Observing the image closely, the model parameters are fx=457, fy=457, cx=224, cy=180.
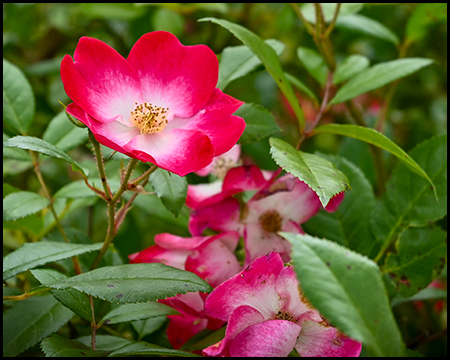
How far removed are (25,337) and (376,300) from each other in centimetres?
41

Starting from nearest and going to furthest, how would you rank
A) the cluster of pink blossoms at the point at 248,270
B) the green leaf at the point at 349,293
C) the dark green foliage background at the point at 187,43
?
the green leaf at the point at 349,293 → the cluster of pink blossoms at the point at 248,270 → the dark green foliage background at the point at 187,43

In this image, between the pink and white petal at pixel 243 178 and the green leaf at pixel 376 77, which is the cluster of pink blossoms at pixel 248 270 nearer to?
the pink and white petal at pixel 243 178

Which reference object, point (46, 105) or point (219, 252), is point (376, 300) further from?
point (46, 105)

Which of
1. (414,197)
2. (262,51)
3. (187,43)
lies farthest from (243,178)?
(187,43)

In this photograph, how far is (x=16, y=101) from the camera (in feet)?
2.35

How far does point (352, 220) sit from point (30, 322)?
0.45m

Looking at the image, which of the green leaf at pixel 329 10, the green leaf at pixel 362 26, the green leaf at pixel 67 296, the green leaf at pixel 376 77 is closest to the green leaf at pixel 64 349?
the green leaf at pixel 67 296

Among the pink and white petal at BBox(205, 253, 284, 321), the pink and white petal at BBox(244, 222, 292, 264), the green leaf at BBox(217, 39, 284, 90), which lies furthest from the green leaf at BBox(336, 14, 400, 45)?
the pink and white petal at BBox(205, 253, 284, 321)

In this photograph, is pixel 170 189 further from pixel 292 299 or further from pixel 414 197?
pixel 414 197

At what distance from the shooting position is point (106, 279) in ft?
1.48

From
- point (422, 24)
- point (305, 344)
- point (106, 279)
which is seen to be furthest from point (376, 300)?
point (422, 24)

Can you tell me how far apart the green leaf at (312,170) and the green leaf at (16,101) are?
41 centimetres

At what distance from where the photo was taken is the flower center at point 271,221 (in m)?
0.59

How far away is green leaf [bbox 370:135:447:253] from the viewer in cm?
64
